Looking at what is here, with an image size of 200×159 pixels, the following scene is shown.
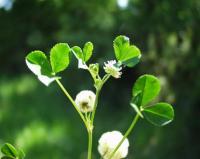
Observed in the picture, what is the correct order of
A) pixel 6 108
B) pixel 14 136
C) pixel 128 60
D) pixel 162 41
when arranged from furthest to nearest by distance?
pixel 6 108, pixel 162 41, pixel 14 136, pixel 128 60

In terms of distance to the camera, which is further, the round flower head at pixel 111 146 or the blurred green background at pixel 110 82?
the blurred green background at pixel 110 82

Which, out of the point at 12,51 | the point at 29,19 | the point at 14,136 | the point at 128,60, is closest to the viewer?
the point at 128,60

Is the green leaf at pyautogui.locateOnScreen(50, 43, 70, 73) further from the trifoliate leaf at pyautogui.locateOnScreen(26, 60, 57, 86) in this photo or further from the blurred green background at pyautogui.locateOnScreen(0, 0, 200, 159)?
the blurred green background at pyautogui.locateOnScreen(0, 0, 200, 159)

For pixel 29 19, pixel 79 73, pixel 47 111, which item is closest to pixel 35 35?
pixel 29 19

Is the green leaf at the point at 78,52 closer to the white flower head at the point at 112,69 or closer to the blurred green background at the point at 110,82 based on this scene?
the white flower head at the point at 112,69

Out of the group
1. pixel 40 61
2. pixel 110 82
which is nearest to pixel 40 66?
pixel 40 61

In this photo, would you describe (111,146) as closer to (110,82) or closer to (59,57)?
(59,57)

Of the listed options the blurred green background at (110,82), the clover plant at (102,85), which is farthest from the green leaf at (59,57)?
the blurred green background at (110,82)

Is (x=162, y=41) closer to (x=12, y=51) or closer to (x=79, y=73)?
(x=79, y=73)
